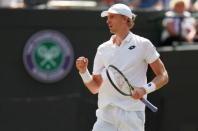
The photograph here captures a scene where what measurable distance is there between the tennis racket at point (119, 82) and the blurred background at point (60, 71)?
3066mm

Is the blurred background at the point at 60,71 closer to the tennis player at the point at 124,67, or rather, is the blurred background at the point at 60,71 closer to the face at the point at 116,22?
the tennis player at the point at 124,67

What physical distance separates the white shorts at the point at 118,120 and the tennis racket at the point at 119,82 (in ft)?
0.59

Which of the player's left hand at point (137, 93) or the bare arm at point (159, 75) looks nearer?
the player's left hand at point (137, 93)

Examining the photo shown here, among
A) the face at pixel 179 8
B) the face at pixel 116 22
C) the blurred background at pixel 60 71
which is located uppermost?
the face at pixel 116 22

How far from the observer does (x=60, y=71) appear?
29.5ft

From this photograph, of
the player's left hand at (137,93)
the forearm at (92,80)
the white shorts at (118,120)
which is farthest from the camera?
the forearm at (92,80)

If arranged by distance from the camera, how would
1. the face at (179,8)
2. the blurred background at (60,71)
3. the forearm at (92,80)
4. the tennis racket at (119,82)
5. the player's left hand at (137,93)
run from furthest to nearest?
the face at (179,8)
the blurred background at (60,71)
the forearm at (92,80)
the tennis racket at (119,82)
the player's left hand at (137,93)

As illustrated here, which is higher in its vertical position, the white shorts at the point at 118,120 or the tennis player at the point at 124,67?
the tennis player at the point at 124,67

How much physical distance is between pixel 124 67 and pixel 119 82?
138 mm

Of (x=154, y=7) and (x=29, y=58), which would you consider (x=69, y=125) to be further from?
(x=154, y=7)

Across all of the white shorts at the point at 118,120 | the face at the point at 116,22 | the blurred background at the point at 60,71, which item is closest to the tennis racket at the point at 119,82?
the white shorts at the point at 118,120

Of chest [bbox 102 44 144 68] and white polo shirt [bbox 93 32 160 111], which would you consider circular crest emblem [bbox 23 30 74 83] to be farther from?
chest [bbox 102 44 144 68]

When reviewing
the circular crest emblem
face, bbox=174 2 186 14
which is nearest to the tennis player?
the circular crest emblem

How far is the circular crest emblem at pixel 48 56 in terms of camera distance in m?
8.81
